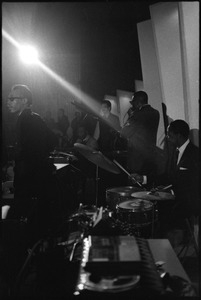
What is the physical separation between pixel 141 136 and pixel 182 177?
1.17m

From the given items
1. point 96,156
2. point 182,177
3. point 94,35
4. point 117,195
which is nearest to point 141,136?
point 182,177

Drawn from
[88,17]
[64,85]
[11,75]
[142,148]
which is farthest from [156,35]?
[64,85]

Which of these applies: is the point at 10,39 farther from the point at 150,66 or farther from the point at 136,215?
the point at 136,215

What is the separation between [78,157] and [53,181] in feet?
5.55

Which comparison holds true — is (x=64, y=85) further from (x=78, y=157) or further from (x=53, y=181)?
(x=53, y=181)

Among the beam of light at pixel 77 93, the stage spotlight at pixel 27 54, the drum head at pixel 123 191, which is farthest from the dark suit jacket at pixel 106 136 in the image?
the beam of light at pixel 77 93

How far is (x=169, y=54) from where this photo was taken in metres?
6.16

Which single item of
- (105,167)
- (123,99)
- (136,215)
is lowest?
(136,215)

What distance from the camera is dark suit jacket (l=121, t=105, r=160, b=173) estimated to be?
486cm

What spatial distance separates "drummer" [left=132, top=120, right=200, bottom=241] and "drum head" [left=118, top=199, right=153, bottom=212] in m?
0.61

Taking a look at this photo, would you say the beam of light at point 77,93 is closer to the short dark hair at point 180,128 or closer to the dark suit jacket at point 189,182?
the short dark hair at point 180,128

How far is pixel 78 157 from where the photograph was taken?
20.1ft

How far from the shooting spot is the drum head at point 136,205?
296 cm

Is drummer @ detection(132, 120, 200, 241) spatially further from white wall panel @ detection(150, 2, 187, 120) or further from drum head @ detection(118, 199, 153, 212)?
white wall panel @ detection(150, 2, 187, 120)
